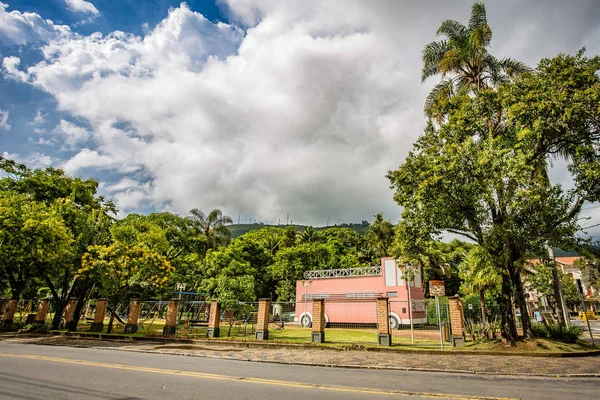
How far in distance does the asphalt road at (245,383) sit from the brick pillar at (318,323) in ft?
23.2

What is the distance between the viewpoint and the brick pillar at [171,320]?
2017cm

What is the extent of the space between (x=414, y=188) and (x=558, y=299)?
10.7 metres

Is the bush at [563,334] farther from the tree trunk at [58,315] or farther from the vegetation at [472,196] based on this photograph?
the tree trunk at [58,315]

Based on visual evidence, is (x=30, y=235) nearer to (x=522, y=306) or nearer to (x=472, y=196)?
(x=472, y=196)

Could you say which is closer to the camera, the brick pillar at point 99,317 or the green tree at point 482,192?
the green tree at point 482,192

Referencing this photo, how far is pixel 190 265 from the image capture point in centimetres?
4422

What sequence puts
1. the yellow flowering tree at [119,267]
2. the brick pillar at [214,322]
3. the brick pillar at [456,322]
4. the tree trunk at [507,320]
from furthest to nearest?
the yellow flowering tree at [119,267] → the brick pillar at [214,322] → the brick pillar at [456,322] → the tree trunk at [507,320]

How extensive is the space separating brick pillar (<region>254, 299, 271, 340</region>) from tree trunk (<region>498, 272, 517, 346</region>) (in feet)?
36.5

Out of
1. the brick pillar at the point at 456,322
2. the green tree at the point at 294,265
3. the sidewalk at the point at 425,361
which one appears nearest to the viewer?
the sidewalk at the point at 425,361

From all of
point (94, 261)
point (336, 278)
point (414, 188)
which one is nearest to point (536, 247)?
point (414, 188)

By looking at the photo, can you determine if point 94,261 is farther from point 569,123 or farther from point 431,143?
point 569,123

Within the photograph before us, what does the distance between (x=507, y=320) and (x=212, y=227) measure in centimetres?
4407

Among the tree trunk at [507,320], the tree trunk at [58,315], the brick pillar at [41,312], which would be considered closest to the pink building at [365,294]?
the tree trunk at [507,320]

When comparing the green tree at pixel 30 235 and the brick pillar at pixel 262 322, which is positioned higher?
the green tree at pixel 30 235
